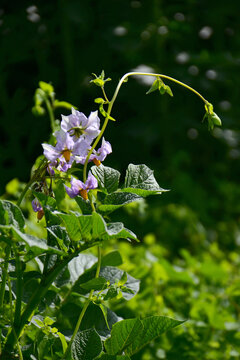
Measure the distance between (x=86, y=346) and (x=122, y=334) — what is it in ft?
0.21

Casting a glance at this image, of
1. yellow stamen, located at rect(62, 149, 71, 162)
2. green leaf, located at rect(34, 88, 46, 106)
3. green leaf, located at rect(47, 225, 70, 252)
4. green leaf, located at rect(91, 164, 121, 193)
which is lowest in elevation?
green leaf, located at rect(34, 88, 46, 106)

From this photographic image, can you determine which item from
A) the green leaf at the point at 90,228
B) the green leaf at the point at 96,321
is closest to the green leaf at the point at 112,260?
the green leaf at the point at 96,321

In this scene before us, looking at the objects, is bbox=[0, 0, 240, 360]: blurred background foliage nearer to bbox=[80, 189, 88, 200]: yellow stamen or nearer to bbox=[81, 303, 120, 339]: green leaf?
bbox=[81, 303, 120, 339]: green leaf

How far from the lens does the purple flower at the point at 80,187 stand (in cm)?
83

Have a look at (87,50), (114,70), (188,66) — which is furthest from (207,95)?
(87,50)

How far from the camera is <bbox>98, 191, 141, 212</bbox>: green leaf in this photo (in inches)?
32.4

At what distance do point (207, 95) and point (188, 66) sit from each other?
247 mm

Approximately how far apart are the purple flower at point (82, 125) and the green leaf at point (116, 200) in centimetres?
9

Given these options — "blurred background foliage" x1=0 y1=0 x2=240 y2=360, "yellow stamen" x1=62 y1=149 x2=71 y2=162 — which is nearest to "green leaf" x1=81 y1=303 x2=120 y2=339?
"yellow stamen" x1=62 y1=149 x2=71 y2=162

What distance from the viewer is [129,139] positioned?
326cm

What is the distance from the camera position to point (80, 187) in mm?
843

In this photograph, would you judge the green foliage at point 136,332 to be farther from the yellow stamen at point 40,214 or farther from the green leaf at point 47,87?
the green leaf at point 47,87

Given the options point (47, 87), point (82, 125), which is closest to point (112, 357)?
point (82, 125)

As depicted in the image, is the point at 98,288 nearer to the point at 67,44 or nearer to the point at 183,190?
the point at 183,190
